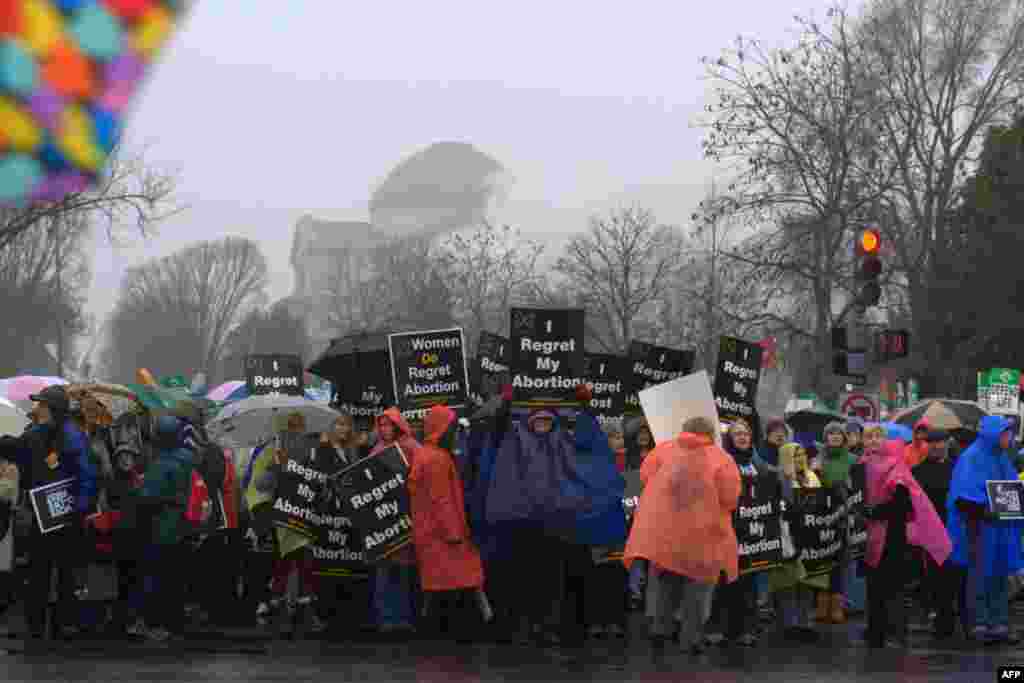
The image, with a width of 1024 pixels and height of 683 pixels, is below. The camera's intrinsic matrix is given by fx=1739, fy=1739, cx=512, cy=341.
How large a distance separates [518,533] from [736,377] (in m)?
3.39

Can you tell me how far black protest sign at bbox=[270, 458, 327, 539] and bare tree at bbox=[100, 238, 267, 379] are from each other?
63.3 metres

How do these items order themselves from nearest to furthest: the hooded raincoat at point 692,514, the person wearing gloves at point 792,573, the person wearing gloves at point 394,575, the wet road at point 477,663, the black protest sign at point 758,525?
1. the wet road at point 477,663
2. the hooded raincoat at point 692,514
3. the black protest sign at point 758,525
4. the person wearing gloves at point 394,575
5. the person wearing gloves at point 792,573

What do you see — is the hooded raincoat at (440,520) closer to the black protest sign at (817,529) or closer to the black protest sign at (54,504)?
the black protest sign at (54,504)

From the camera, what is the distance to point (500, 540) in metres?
12.2

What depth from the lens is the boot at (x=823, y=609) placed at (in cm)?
1463

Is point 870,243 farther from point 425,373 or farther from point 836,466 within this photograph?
point 425,373

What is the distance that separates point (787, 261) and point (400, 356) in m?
30.1

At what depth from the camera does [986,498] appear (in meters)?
13.0

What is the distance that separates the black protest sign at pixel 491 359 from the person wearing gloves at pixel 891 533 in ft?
14.0

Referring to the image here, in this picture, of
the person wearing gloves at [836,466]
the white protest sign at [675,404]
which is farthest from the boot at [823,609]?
the white protest sign at [675,404]

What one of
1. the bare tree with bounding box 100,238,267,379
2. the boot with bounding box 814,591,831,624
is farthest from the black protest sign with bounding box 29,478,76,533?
the bare tree with bounding box 100,238,267,379

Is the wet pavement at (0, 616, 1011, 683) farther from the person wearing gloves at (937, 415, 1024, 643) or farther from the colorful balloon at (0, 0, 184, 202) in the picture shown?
the colorful balloon at (0, 0, 184, 202)

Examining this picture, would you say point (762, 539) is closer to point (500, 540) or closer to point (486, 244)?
point (500, 540)

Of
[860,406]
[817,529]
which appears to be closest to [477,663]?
[817,529]
